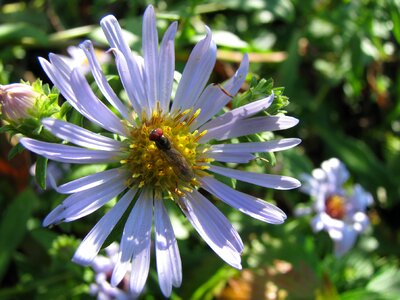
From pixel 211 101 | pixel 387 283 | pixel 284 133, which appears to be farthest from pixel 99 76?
pixel 387 283

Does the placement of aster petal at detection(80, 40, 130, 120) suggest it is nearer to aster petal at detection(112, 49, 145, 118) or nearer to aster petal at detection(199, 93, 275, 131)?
aster petal at detection(112, 49, 145, 118)

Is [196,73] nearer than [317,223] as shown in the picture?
Yes

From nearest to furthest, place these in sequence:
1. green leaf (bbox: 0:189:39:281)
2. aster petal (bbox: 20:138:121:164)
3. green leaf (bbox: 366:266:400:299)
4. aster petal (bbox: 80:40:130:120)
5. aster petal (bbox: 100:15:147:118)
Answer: aster petal (bbox: 20:138:121:164) → aster petal (bbox: 80:40:130:120) → aster petal (bbox: 100:15:147:118) → green leaf (bbox: 0:189:39:281) → green leaf (bbox: 366:266:400:299)

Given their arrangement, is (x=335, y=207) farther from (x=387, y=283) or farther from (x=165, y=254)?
(x=165, y=254)

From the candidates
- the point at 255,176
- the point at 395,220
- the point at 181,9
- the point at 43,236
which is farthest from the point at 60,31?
the point at 395,220

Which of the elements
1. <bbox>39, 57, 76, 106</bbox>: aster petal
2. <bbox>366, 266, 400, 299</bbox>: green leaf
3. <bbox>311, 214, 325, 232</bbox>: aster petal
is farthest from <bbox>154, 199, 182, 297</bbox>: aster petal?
<bbox>366, 266, 400, 299</bbox>: green leaf

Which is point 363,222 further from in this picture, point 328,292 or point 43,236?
point 43,236

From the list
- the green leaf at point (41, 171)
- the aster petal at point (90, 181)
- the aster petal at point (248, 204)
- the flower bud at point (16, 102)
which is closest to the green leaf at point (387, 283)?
the aster petal at point (248, 204)
